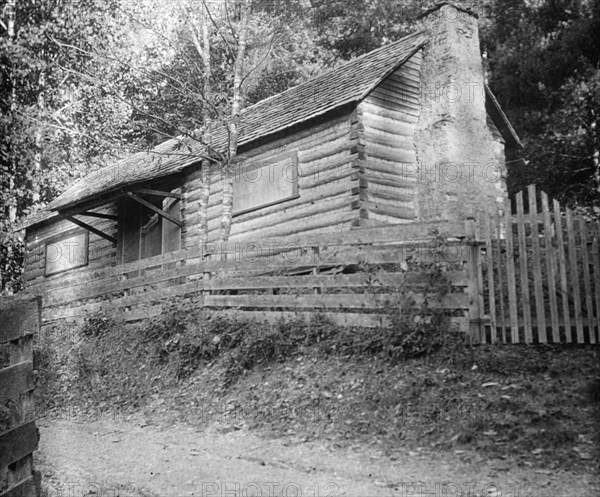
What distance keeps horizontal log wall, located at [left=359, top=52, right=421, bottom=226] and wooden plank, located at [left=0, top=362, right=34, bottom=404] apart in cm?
1022

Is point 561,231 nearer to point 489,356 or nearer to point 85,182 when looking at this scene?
point 489,356

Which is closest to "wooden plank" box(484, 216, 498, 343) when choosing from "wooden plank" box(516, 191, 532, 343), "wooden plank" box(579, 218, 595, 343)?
"wooden plank" box(516, 191, 532, 343)

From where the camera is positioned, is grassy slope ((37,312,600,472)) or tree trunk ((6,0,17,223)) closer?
grassy slope ((37,312,600,472))

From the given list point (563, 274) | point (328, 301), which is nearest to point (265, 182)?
point (328, 301)

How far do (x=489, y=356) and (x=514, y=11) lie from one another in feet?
71.7

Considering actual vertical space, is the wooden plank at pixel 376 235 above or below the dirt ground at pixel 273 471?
above

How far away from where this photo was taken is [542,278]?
24.7 feet

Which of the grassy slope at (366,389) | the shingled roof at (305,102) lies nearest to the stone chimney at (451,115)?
the shingled roof at (305,102)

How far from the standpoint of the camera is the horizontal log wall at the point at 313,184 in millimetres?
14281

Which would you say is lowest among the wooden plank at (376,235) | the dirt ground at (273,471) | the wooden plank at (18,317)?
the dirt ground at (273,471)

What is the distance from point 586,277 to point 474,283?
1281mm

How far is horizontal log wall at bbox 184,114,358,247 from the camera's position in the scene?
46.9 ft

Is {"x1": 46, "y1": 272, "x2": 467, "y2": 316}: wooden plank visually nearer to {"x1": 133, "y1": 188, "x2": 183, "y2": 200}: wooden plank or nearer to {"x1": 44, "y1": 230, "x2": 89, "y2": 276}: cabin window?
{"x1": 133, "y1": 188, "x2": 183, "y2": 200}: wooden plank

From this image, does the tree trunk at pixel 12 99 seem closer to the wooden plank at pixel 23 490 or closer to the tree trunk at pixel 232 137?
the tree trunk at pixel 232 137
